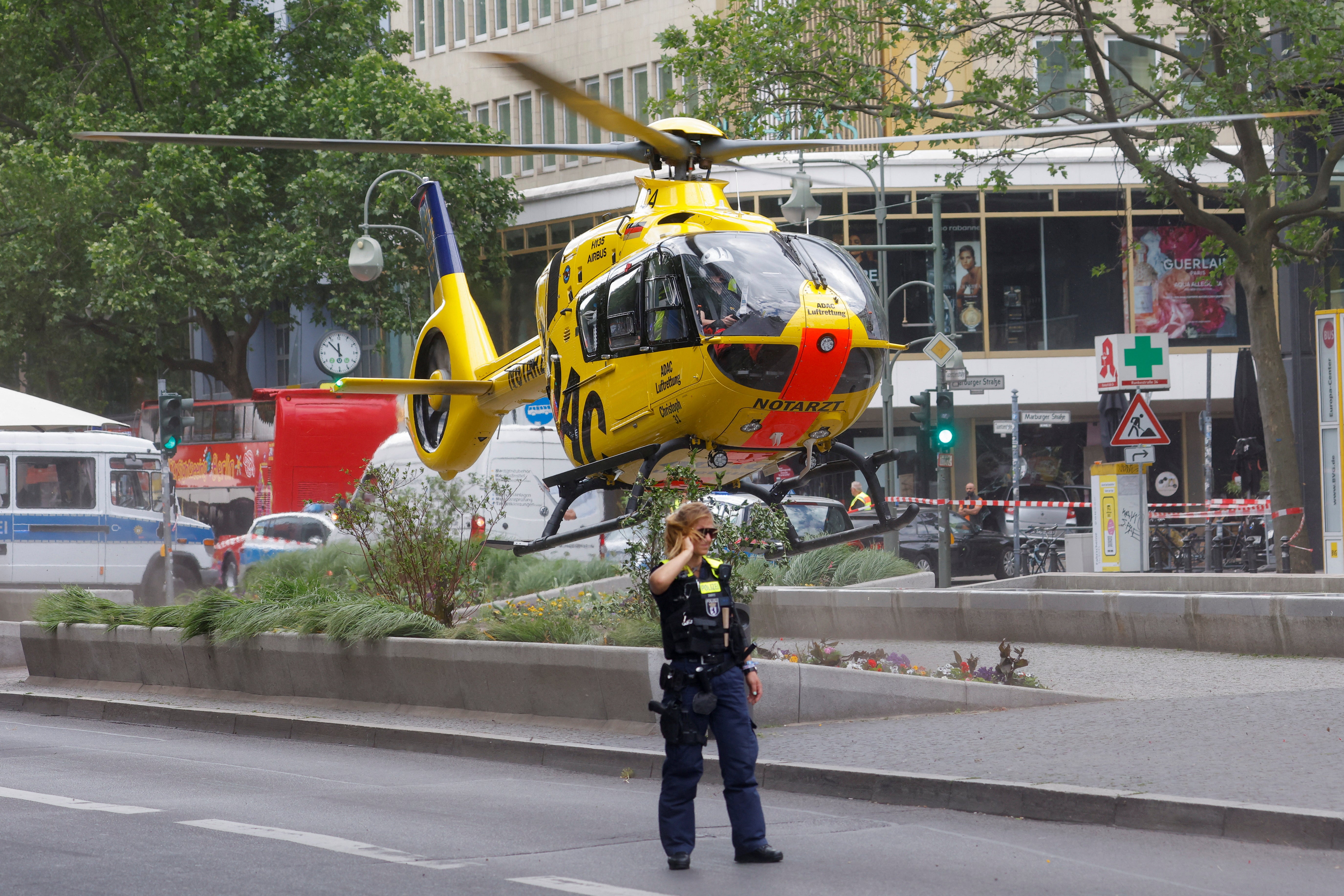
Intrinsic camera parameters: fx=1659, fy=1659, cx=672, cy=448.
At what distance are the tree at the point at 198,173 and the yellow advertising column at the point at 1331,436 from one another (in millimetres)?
21353

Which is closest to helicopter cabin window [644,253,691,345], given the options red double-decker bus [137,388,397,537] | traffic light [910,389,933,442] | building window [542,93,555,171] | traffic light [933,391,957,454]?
traffic light [933,391,957,454]

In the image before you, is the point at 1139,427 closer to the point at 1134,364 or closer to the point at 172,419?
the point at 1134,364

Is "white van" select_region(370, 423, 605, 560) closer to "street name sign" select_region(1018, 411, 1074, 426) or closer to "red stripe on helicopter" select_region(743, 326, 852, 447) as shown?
"street name sign" select_region(1018, 411, 1074, 426)

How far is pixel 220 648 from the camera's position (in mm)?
15039

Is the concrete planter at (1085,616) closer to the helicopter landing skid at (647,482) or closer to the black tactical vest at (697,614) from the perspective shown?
the helicopter landing skid at (647,482)

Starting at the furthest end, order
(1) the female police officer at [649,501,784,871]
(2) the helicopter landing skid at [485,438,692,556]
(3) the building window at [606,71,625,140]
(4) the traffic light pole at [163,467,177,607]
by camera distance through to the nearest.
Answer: (3) the building window at [606,71,625,140]
(4) the traffic light pole at [163,467,177,607]
(2) the helicopter landing skid at [485,438,692,556]
(1) the female police officer at [649,501,784,871]

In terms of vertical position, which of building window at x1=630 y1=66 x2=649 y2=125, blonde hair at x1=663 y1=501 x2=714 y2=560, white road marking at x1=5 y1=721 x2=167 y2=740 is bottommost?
white road marking at x1=5 y1=721 x2=167 y2=740

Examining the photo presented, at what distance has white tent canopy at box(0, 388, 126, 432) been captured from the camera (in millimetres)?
19828

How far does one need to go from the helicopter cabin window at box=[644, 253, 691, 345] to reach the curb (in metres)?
2.98

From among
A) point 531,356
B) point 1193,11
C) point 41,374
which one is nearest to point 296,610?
point 531,356

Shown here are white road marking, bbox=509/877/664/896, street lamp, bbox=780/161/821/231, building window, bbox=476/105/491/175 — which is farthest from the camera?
building window, bbox=476/105/491/175

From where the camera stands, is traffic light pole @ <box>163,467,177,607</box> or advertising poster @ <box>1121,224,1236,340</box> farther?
advertising poster @ <box>1121,224,1236,340</box>

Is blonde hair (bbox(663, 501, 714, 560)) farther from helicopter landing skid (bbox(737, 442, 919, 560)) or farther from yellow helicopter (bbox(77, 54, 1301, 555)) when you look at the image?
helicopter landing skid (bbox(737, 442, 919, 560))

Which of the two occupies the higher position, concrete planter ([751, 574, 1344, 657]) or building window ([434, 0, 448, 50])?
building window ([434, 0, 448, 50])
